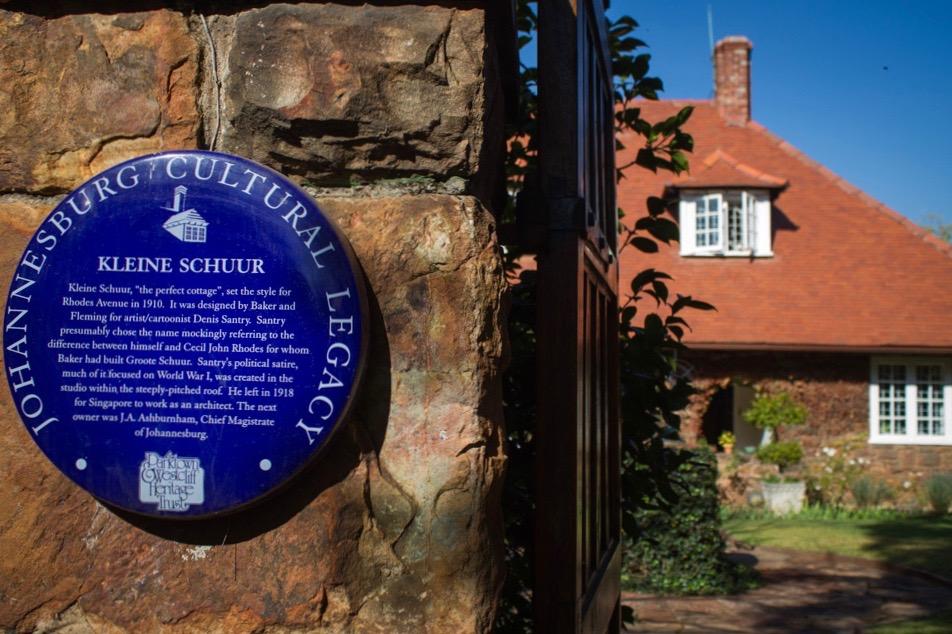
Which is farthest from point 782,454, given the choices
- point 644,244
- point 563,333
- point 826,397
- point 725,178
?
point 563,333

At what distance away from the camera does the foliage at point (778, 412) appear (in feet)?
52.2

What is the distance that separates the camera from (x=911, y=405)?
53.8ft

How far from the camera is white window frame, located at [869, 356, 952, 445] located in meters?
16.2

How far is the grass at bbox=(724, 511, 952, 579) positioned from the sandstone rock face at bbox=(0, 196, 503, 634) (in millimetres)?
10183

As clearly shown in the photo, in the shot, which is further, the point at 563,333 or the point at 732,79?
the point at 732,79

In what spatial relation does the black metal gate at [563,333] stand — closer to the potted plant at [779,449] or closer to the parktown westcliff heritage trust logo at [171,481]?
the parktown westcliff heritage trust logo at [171,481]

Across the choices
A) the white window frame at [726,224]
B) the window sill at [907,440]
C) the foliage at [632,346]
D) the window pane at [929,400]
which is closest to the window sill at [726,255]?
the white window frame at [726,224]

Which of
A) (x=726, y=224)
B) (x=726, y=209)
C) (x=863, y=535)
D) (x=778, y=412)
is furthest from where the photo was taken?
(x=726, y=224)

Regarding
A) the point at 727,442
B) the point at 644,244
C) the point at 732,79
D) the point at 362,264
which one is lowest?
the point at 727,442

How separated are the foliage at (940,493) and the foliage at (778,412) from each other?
207 centimetres

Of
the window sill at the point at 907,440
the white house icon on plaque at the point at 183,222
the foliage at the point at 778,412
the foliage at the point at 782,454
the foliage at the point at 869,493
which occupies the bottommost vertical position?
the foliage at the point at 869,493

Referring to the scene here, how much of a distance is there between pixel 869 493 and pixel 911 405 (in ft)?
6.04

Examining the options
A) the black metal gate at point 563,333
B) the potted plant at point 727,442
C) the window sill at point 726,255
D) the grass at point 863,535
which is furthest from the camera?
the window sill at point 726,255

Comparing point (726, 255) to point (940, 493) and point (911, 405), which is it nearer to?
point (911, 405)
